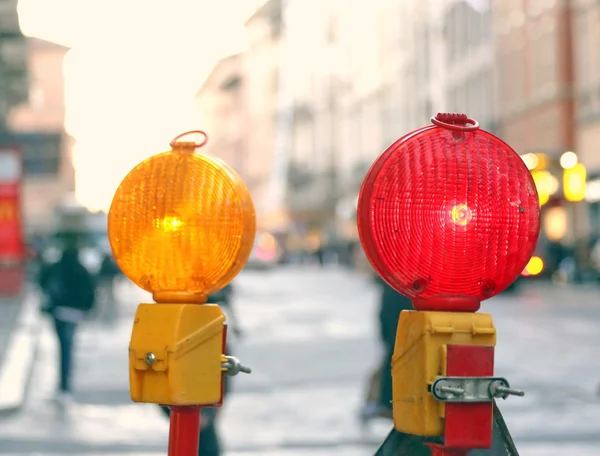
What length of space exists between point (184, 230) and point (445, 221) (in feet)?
1.98

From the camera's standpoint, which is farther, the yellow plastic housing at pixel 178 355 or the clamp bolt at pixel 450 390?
the yellow plastic housing at pixel 178 355

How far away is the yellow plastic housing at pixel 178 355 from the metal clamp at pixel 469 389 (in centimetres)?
57

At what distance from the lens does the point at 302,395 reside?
45.6ft

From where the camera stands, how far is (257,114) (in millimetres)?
125062

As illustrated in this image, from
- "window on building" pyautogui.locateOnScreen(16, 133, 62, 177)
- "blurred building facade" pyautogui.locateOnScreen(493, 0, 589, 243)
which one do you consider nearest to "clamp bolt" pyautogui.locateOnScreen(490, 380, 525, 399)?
"window on building" pyautogui.locateOnScreen(16, 133, 62, 177)

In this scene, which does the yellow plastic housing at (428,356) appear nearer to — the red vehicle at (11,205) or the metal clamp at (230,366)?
the metal clamp at (230,366)

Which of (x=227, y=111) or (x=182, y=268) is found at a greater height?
(x=227, y=111)

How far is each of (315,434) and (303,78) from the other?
313ft

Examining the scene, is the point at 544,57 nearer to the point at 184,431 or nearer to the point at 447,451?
the point at 184,431

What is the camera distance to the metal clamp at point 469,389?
270 cm

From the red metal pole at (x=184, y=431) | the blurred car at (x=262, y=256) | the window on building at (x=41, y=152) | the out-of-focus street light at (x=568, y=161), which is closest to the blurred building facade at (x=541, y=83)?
the blurred car at (x=262, y=256)

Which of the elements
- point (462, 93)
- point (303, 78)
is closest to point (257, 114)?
point (303, 78)

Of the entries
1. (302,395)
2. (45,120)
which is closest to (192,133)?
(302,395)

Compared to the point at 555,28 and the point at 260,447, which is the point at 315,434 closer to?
the point at 260,447
